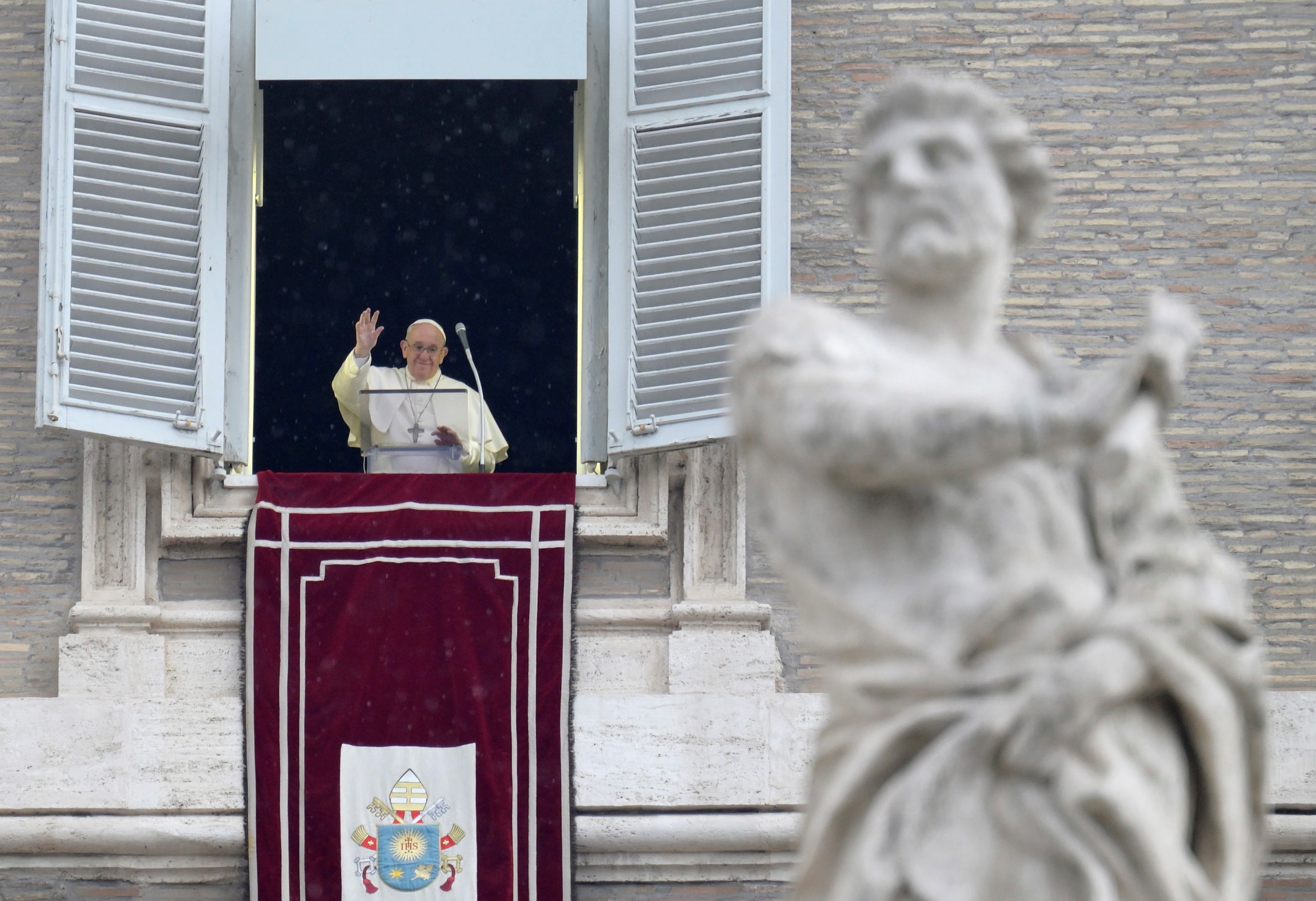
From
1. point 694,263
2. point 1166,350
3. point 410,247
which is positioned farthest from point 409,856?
point 1166,350

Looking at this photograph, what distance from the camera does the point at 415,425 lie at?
9.26m

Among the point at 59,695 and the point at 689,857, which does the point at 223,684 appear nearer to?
the point at 59,695

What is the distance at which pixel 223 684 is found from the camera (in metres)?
8.66

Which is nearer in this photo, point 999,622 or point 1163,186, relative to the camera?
point 999,622

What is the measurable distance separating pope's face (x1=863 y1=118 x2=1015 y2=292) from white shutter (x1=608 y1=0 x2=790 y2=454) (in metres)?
5.07

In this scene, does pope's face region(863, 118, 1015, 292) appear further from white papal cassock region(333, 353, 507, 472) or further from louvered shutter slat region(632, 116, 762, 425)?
white papal cassock region(333, 353, 507, 472)

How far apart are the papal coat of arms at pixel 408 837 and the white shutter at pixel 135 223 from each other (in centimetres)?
134

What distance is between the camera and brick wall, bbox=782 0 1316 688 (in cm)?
898

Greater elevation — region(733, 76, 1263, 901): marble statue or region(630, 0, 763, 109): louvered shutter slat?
region(630, 0, 763, 109): louvered shutter slat

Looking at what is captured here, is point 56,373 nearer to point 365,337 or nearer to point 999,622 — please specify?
point 365,337

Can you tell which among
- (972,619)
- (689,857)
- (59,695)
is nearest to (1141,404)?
(972,619)

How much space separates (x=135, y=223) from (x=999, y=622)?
6.12m

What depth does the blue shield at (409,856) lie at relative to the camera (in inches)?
330

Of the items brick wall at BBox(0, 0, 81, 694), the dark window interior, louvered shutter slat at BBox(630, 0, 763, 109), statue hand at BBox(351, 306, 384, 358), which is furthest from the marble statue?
the dark window interior
